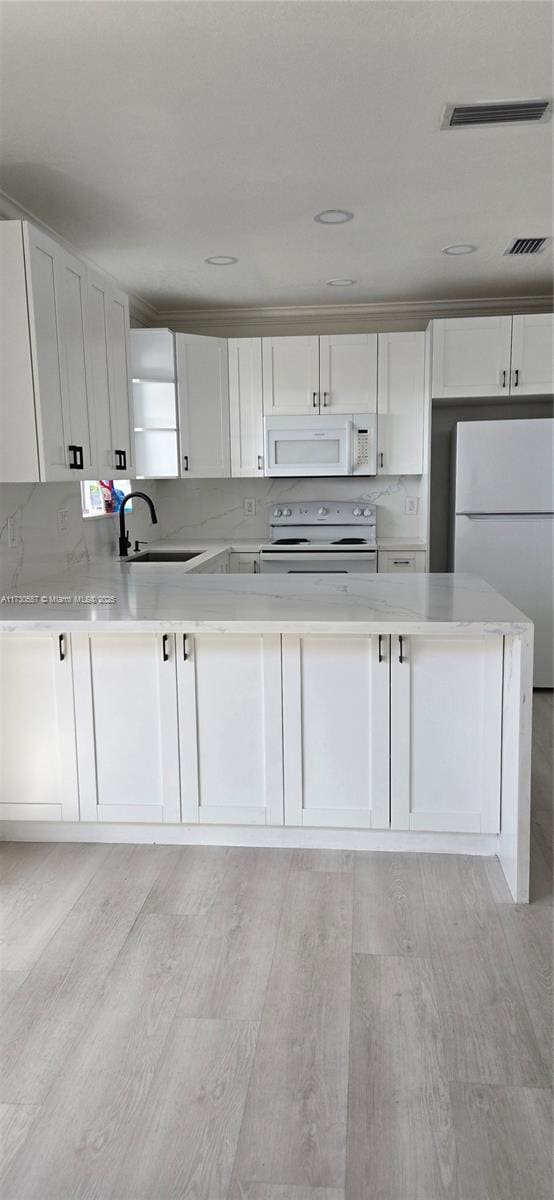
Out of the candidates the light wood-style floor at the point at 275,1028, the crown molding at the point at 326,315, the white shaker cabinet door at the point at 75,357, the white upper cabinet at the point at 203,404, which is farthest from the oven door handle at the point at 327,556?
the light wood-style floor at the point at 275,1028

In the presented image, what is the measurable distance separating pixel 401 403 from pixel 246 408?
3.19ft

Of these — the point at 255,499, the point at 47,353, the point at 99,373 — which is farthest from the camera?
the point at 255,499

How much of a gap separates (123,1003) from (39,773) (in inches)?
40.7

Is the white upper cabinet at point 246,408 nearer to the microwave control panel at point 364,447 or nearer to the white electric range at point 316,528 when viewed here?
the white electric range at point 316,528

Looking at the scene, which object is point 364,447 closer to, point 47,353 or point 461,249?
point 461,249

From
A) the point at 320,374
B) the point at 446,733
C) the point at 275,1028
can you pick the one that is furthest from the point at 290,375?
the point at 275,1028

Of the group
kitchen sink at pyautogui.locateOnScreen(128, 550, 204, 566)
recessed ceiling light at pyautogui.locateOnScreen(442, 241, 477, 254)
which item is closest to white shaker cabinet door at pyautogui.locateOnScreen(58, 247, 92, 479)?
kitchen sink at pyautogui.locateOnScreen(128, 550, 204, 566)

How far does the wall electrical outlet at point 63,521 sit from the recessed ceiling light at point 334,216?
175cm

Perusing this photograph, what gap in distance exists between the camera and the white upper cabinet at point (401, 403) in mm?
4867

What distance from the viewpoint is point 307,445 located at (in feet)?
16.3

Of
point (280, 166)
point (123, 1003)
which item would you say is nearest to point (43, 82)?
point (280, 166)

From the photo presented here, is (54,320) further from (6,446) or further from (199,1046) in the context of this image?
(199,1046)

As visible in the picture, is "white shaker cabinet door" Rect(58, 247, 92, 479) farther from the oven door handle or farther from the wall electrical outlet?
the oven door handle

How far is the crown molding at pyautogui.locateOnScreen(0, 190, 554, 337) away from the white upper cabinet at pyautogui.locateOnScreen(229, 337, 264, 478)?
9.7 inches
